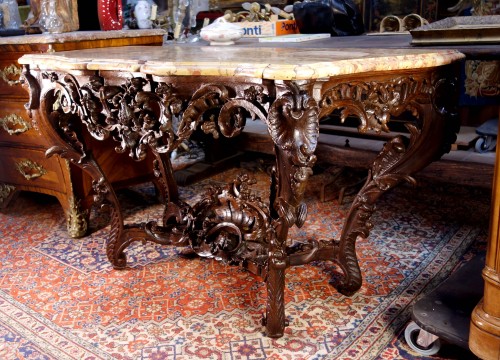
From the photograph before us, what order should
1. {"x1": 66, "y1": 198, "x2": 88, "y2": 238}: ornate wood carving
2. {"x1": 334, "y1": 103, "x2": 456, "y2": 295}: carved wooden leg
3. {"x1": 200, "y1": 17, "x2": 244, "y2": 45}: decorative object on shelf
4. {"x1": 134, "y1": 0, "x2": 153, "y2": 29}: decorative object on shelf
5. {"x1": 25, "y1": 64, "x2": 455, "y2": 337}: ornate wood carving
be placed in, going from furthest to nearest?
1. {"x1": 134, "y1": 0, "x2": 153, "y2": 29}: decorative object on shelf
2. {"x1": 66, "y1": 198, "x2": 88, "y2": 238}: ornate wood carving
3. {"x1": 200, "y1": 17, "x2": 244, "y2": 45}: decorative object on shelf
4. {"x1": 334, "y1": 103, "x2": 456, "y2": 295}: carved wooden leg
5. {"x1": 25, "y1": 64, "x2": 455, "y2": 337}: ornate wood carving

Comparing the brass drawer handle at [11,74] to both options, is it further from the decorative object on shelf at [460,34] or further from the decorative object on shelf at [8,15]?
the decorative object on shelf at [460,34]

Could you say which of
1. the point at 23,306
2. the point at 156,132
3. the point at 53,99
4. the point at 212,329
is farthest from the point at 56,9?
the point at 212,329

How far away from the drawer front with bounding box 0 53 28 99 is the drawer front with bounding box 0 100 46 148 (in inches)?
2.2

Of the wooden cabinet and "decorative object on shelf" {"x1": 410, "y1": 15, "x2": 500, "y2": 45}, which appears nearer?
"decorative object on shelf" {"x1": 410, "y1": 15, "x2": 500, "y2": 45}

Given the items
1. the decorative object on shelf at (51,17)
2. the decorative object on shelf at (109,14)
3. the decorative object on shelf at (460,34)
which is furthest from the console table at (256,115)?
the decorative object on shelf at (109,14)

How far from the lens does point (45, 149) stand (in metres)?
2.87

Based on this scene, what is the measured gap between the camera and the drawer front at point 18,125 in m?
2.86

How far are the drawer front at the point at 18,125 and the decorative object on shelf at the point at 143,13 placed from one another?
128 cm

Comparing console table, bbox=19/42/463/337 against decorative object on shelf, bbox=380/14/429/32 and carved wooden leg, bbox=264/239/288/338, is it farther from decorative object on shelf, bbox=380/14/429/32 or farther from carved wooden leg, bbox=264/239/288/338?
decorative object on shelf, bbox=380/14/429/32

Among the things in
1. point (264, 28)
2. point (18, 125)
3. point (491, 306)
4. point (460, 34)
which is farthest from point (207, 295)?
point (264, 28)

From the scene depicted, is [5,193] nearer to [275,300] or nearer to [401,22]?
[275,300]

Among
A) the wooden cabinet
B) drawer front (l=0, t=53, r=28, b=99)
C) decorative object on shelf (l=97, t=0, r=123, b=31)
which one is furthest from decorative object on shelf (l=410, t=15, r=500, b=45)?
drawer front (l=0, t=53, r=28, b=99)

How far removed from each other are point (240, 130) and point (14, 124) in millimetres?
1829

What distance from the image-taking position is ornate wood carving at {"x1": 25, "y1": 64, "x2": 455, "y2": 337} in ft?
5.01
